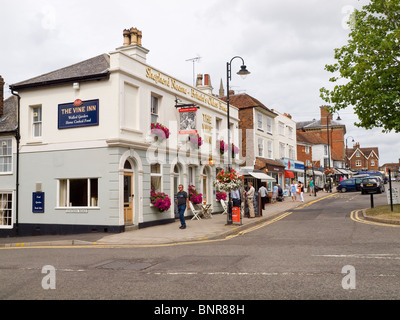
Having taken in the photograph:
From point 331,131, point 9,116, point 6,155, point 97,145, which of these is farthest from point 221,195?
point 331,131

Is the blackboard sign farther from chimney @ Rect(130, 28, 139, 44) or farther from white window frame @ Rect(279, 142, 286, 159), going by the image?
white window frame @ Rect(279, 142, 286, 159)

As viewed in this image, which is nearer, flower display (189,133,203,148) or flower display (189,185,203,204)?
flower display (189,185,203,204)

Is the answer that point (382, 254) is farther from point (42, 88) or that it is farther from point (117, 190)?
point (42, 88)

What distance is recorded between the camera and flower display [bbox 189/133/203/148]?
2180cm

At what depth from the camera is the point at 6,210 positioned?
737 inches

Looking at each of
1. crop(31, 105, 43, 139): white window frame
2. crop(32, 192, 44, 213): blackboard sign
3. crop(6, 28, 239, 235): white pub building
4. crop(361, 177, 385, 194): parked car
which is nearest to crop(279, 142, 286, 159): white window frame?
crop(361, 177, 385, 194): parked car

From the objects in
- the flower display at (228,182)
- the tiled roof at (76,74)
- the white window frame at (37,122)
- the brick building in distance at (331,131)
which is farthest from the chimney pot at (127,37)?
the brick building in distance at (331,131)

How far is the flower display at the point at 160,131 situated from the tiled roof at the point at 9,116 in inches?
261

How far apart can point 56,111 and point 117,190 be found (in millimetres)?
4925

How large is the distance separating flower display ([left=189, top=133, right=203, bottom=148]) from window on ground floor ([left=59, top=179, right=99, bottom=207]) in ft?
22.5

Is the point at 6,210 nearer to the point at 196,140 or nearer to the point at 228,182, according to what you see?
the point at 196,140

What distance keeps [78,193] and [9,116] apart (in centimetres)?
609
